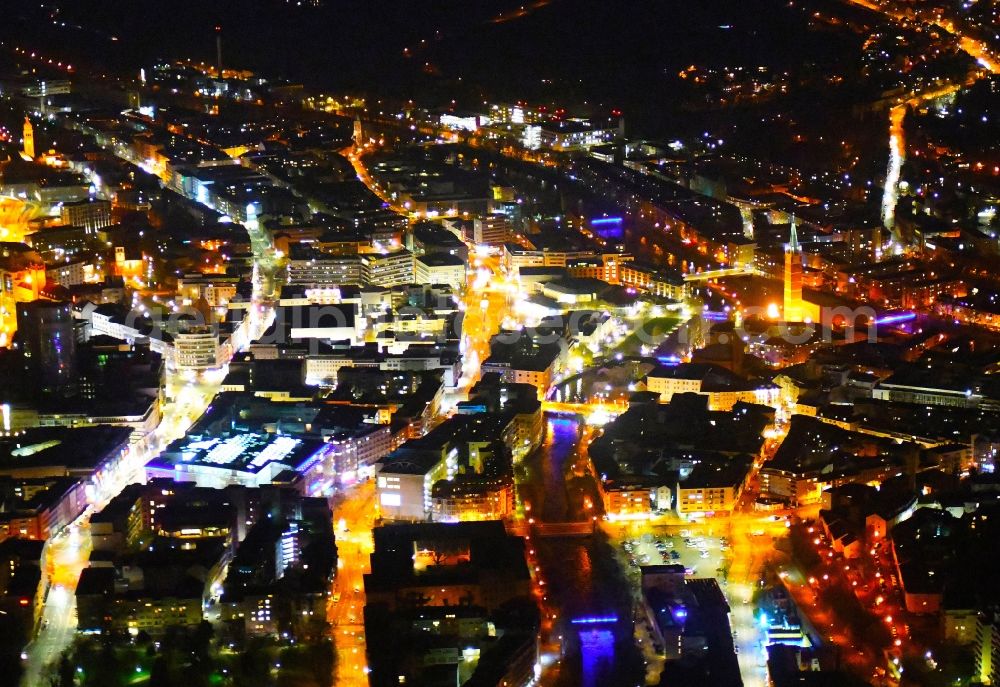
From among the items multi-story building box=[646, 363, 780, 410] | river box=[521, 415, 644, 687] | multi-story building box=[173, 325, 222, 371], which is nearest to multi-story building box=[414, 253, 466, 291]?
multi-story building box=[173, 325, 222, 371]

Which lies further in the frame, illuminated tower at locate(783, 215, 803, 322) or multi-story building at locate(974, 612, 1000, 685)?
illuminated tower at locate(783, 215, 803, 322)

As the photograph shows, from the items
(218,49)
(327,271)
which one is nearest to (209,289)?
(327,271)

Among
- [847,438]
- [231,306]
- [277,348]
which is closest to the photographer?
[847,438]

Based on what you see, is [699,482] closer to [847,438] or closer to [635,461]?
[635,461]

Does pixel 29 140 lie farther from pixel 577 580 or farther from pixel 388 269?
pixel 577 580

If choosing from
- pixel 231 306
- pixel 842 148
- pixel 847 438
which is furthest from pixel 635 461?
pixel 842 148

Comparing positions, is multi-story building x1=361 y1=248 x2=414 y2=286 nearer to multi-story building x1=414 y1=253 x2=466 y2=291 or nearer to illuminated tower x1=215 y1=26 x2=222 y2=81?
multi-story building x1=414 y1=253 x2=466 y2=291
